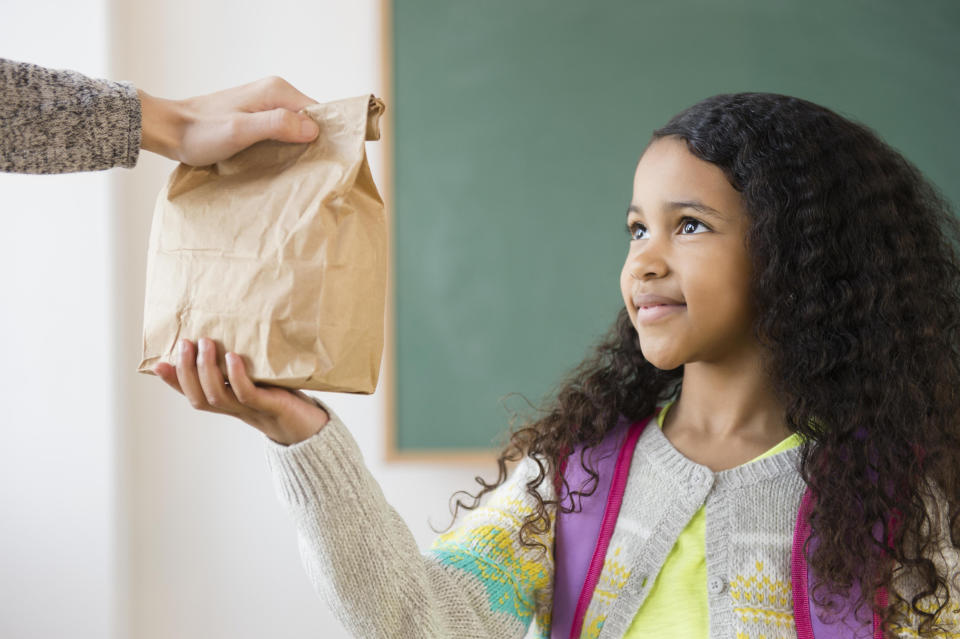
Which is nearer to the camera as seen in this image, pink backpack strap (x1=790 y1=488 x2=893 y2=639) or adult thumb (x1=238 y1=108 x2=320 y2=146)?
adult thumb (x1=238 y1=108 x2=320 y2=146)

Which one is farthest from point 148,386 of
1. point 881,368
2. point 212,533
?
point 881,368

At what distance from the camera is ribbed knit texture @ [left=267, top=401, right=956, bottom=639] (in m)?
0.81

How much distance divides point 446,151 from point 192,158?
1029mm

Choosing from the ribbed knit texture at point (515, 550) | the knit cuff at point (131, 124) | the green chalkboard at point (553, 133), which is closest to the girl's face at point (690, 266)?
the ribbed knit texture at point (515, 550)

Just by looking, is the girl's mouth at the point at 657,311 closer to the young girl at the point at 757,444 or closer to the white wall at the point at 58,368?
the young girl at the point at 757,444

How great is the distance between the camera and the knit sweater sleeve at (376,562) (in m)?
0.81

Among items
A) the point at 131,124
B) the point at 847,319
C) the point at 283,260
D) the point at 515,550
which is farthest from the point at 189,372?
the point at 847,319

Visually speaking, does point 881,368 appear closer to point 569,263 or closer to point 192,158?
point 192,158

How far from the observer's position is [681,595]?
3.00 ft

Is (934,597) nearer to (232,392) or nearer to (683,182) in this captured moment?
(683,182)

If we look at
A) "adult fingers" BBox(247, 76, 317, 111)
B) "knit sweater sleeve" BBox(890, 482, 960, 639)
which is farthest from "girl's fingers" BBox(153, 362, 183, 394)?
"knit sweater sleeve" BBox(890, 482, 960, 639)

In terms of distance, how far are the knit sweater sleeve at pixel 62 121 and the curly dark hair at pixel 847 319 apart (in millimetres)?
569

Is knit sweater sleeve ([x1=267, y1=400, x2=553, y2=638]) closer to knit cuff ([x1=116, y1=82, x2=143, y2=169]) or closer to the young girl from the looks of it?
the young girl

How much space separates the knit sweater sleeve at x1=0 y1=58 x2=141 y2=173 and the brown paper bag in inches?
2.4
